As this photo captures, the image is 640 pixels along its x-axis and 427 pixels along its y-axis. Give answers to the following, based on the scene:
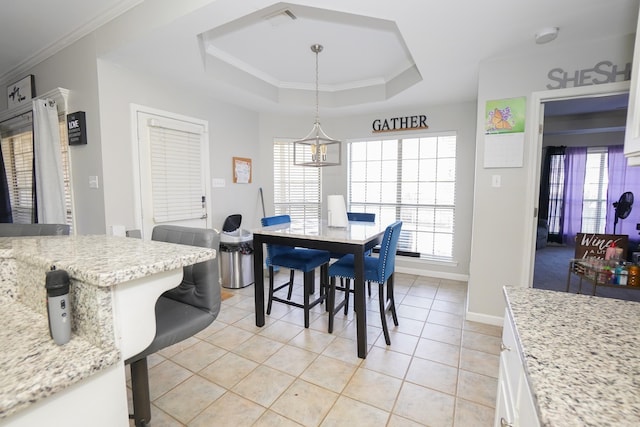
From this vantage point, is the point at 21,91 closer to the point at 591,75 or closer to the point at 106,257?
the point at 106,257

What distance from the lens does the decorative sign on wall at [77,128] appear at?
8.89 feet

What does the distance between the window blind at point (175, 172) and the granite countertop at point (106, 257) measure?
6.18 feet

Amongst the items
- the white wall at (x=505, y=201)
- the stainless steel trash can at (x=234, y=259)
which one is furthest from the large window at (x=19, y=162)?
the white wall at (x=505, y=201)

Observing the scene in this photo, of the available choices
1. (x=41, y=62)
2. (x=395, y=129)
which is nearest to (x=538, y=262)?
(x=395, y=129)

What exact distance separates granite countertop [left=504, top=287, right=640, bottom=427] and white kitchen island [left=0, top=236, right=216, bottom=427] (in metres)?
1.02

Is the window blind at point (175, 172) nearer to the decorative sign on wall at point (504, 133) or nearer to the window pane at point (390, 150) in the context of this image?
the window pane at point (390, 150)

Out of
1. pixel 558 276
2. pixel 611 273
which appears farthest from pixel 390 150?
pixel 558 276

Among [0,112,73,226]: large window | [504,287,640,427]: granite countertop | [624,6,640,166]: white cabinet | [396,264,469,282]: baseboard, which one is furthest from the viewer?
[396,264,469,282]: baseboard

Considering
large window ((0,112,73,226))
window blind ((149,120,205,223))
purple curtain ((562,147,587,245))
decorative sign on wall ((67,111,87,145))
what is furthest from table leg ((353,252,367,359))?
purple curtain ((562,147,587,245))

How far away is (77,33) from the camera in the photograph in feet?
8.50

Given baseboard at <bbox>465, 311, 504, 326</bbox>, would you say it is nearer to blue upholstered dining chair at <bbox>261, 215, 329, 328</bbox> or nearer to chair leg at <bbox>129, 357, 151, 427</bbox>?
blue upholstered dining chair at <bbox>261, 215, 329, 328</bbox>

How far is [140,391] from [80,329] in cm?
86

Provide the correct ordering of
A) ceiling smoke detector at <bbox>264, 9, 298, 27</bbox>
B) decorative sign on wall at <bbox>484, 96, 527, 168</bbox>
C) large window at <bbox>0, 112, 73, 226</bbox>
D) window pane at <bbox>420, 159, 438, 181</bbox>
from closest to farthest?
ceiling smoke detector at <bbox>264, 9, 298, 27</bbox> < decorative sign on wall at <bbox>484, 96, 527, 168</bbox> < large window at <bbox>0, 112, 73, 226</bbox> < window pane at <bbox>420, 159, 438, 181</bbox>

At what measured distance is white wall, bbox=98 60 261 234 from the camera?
2664mm
